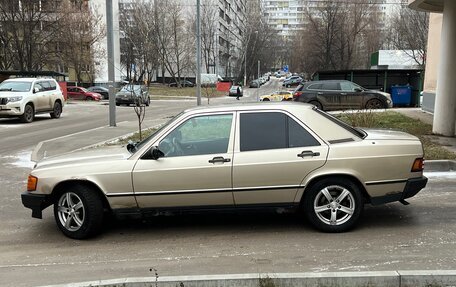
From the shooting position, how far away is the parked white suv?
61.6 feet

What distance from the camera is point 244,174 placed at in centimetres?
503

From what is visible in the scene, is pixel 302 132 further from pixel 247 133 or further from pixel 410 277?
pixel 410 277

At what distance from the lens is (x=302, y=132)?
518 cm

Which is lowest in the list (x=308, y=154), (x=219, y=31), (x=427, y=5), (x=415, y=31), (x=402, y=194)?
(x=402, y=194)

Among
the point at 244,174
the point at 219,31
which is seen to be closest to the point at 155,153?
the point at 244,174

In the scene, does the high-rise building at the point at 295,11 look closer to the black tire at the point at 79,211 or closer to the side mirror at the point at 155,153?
the side mirror at the point at 155,153

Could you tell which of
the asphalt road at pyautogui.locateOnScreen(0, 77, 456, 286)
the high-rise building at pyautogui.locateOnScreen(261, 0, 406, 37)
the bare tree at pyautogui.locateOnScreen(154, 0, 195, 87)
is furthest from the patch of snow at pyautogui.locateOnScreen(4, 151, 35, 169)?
the bare tree at pyautogui.locateOnScreen(154, 0, 195, 87)

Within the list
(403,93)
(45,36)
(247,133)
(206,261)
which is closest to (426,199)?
(247,133)

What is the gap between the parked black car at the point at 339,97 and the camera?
2073 cm

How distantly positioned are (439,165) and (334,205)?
469cm

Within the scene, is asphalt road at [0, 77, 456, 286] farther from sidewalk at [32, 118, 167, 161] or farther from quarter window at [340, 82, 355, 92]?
quarter window at [340, 82, 355, 92]

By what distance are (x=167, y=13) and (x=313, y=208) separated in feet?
234

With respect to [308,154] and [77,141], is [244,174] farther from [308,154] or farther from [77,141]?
[77,141]

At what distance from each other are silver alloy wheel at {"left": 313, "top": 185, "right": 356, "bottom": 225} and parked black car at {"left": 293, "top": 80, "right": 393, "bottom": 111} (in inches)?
624
